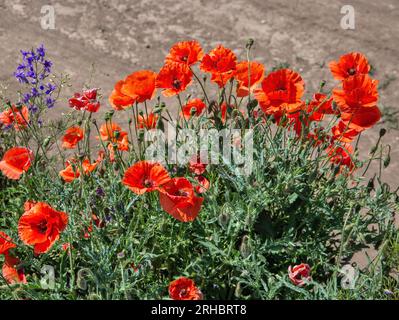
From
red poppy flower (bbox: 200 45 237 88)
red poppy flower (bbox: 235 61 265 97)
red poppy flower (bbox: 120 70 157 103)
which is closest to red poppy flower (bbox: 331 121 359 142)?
red poppy flower (bbox: 235 61 265 97)

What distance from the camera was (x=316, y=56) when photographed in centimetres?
527

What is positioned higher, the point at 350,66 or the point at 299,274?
the point at 350,66

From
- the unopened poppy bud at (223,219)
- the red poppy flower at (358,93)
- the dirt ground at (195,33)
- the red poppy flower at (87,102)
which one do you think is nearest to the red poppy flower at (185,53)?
the red poppy flower at (87,102)

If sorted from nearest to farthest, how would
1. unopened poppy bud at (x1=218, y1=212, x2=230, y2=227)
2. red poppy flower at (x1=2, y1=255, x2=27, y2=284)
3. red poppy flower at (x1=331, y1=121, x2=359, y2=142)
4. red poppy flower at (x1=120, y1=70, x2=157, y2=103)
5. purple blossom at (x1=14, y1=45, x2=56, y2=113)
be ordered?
unopened poppy bud at (x1=218, y1=212, x2=230, y2=227) → red poppy flower at (x1=2, y1=255, x2=27, y2=284) → red poppy flower at (x1=120, y1=70, x2=157, y2=103) → red poppy flower at (x1=331, y1=121, x2=359, y2=142) → purple blossom at (x1=14, y1=45, x2=56, y2=113)

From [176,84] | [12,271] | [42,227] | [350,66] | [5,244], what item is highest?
[350,66]

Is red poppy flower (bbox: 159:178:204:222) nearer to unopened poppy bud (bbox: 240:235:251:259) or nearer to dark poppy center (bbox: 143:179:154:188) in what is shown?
dark poppy center (bbox: 143:179:154:188)

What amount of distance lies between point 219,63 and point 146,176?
1.97ft

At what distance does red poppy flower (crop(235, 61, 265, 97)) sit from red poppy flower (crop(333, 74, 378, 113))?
38cm

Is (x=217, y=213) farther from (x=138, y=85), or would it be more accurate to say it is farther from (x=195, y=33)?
(x=195, y=33)

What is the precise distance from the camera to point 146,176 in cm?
220

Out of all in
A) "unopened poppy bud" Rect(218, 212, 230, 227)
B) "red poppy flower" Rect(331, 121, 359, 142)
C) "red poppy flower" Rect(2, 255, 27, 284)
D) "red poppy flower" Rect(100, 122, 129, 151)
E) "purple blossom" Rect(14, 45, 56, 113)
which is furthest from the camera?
"purple blossom" Rect(14, 45, 56, 113)

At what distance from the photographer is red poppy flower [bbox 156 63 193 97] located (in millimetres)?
2502

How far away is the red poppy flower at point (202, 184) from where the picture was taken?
240 centimetres

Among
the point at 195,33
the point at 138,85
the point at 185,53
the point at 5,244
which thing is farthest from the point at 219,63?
the point at 195,33
